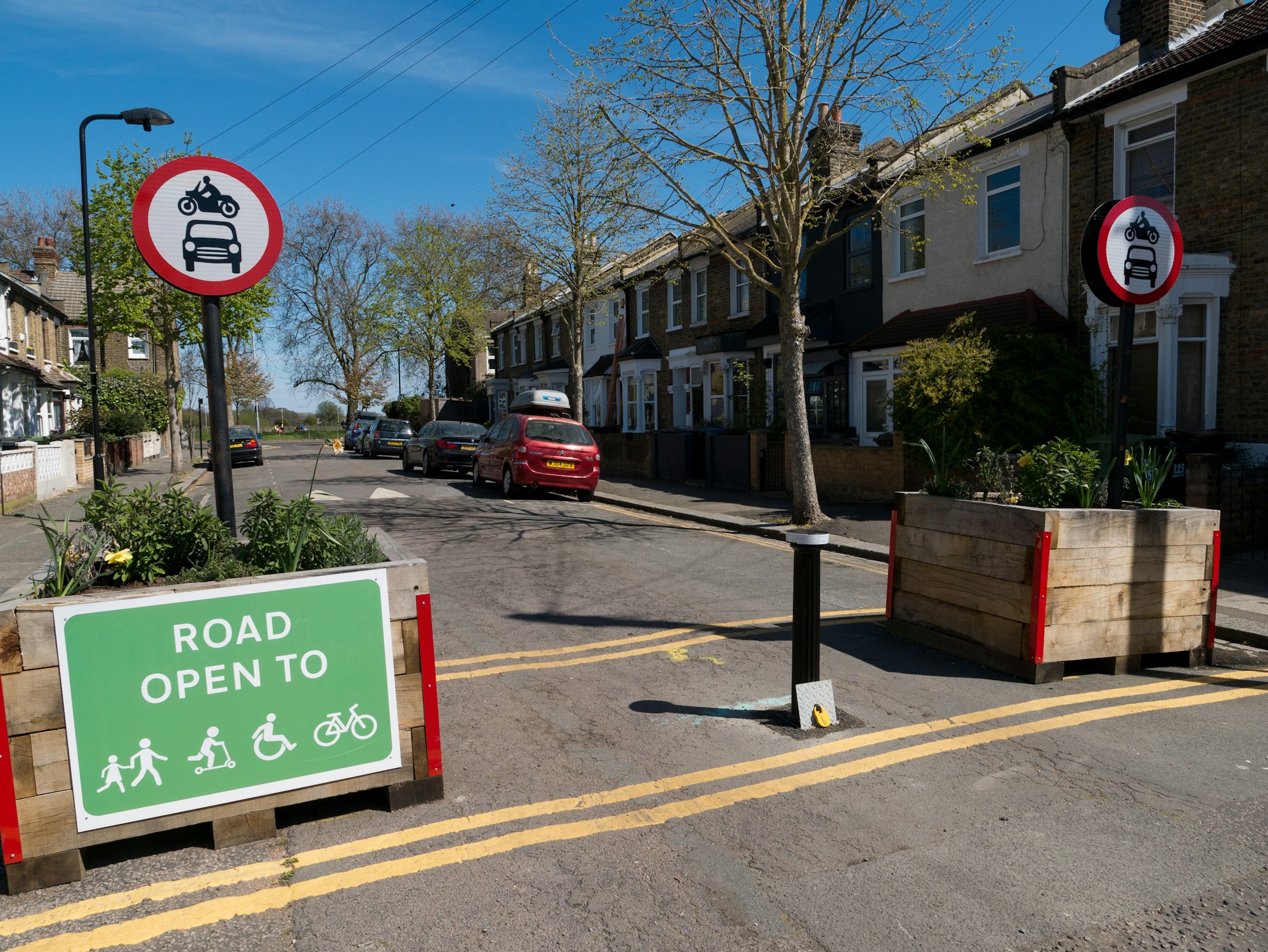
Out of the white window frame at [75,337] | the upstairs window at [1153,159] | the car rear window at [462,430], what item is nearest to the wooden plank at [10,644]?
the upstairs window at [1153,159]

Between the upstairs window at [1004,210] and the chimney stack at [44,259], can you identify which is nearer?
the upstairs window at [1004,210]

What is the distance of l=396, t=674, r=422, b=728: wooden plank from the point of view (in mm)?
3688

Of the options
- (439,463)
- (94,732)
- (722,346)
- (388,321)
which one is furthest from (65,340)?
(94,732)

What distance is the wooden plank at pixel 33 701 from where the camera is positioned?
3053 millimetres

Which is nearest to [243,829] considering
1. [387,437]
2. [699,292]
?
[699,292]

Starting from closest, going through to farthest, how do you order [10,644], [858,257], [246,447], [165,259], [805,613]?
[10,644], [165,259], [805,613], [858,257], [246,447]

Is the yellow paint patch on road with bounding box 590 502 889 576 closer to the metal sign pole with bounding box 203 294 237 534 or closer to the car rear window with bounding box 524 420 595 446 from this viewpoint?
the car rear window with bounding box 524 420 595 446

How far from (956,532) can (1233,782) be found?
7.33 ft

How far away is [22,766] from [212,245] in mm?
2455

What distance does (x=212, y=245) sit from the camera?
4.25 m

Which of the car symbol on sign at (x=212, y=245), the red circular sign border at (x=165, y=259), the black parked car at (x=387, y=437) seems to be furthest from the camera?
the black parked car at (x=387, y=437)

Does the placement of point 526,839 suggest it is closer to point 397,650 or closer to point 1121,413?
point 397,650

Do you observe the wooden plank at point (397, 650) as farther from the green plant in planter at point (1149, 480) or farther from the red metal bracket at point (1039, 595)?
the green plant in planter at point (1149, 480)

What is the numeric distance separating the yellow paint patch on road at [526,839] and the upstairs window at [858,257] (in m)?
16.1
